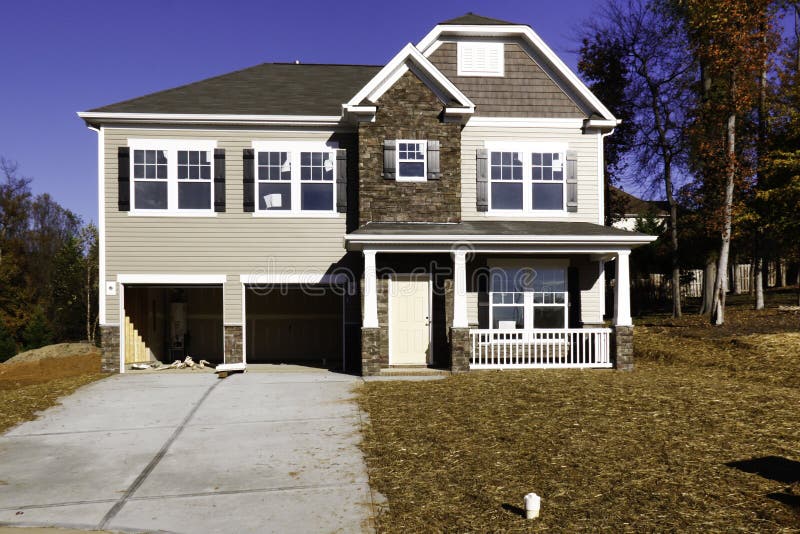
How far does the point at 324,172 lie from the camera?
15.3m

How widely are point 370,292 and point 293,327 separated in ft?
19.2

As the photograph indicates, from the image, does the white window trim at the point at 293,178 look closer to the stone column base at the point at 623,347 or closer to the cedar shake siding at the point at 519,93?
the cedar shake siding at the point at 519,93

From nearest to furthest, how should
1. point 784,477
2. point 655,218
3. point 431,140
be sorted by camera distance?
point 784,477 < point 431,140 < point 655,218

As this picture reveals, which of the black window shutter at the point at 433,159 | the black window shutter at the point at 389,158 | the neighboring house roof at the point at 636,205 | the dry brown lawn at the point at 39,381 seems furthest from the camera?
the neighboring house roof at the point at 636,205

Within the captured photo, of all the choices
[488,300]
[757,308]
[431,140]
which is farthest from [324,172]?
[757,308]

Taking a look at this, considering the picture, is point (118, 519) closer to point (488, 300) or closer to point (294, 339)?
point (488, 300)

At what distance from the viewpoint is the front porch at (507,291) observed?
13492 millimetres

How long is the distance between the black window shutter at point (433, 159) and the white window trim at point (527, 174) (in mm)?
1462

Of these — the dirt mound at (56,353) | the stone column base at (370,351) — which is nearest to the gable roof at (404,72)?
the stone column base at (370,351)

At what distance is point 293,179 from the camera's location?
15.2 m

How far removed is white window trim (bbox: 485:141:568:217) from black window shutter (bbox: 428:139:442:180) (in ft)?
4.80

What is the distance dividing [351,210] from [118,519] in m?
10.4

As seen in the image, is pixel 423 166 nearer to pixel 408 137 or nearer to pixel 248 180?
pixel 408 137

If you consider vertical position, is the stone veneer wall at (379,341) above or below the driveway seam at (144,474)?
above
